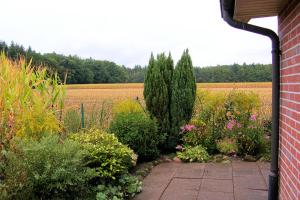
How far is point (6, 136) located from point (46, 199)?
2.68 ft

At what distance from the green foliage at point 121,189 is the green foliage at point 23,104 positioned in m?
1.06

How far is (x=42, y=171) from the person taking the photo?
355 cm

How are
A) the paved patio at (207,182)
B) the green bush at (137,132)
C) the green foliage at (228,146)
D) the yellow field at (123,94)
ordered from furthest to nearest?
the yellow field at (123,94) → the green foliage at (228,146) → the green bush at (137,132) → the paved patio at (207,182)

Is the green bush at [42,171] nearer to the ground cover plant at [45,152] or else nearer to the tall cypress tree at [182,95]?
the ground cover plant at [45,152]

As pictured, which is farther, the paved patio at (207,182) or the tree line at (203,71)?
the tree line at (203,71)

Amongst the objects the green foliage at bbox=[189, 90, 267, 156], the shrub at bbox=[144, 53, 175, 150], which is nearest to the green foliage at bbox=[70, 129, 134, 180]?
the shrub at bbox=[144, 53, 175, 150]

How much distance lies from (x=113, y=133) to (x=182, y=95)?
1.95 metres

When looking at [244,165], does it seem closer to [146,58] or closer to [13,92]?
[146,58]

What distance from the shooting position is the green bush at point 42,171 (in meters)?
3.28

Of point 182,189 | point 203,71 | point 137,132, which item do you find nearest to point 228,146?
point 137,132

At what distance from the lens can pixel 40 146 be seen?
347 cm

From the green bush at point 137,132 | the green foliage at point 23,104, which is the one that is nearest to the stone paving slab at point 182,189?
the green bush at point 137,132

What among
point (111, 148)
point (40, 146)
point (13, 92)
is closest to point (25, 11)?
point (13, 92)

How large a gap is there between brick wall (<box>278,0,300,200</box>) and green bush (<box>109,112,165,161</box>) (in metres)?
3.00
